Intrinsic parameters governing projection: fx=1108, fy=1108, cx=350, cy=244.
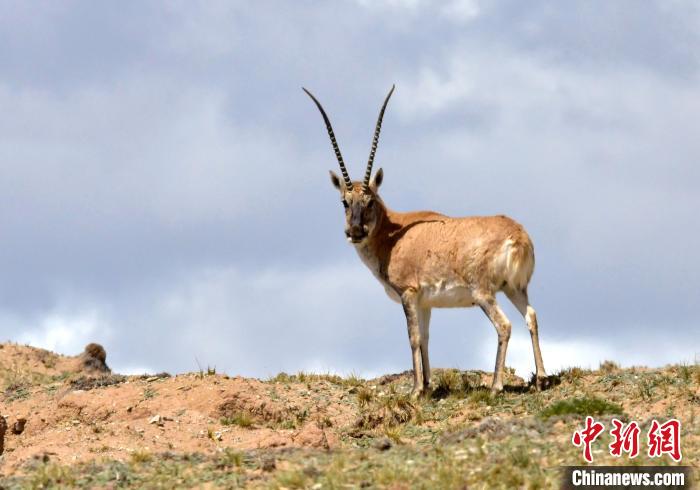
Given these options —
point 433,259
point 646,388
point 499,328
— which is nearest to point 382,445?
point 499,328

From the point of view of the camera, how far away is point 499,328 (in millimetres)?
21422

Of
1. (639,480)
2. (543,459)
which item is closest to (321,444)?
(543,459)

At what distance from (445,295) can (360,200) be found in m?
2.77

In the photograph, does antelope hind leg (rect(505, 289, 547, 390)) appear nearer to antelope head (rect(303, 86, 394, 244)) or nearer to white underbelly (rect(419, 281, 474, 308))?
white underbelly (rect(419, 281, 474, 308))

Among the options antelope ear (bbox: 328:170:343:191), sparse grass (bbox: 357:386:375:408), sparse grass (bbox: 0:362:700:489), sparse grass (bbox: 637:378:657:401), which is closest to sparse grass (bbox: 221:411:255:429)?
sparse grass (bbox: 0:362:700:489)

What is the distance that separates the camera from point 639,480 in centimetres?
1341

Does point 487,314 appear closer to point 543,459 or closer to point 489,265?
point 489,265

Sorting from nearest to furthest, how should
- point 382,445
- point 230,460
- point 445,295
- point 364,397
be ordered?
point 230,460 → point 382,445 → point 445,295 → point 364,397

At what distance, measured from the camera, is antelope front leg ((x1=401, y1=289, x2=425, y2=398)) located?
22.3 meters

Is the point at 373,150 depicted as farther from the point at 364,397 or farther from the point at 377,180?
the point at 364,397

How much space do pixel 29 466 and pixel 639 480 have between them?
842cm

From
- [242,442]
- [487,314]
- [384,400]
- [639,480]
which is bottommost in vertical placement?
[639,480]

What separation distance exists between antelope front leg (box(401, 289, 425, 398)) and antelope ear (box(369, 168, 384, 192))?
2.57 metres

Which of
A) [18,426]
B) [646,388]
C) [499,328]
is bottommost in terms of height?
[18,426]
